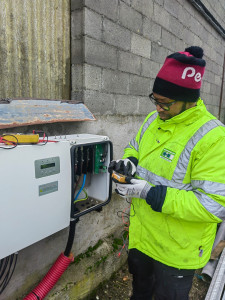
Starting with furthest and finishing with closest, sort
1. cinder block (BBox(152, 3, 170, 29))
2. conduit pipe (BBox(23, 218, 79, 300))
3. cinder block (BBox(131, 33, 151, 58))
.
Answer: cinder block (BBox(152, 3, 170, 29)), cinder block (BBox(131, 33, 151, 58)), conduit pipe (BBox(23, 218, 79, 300))

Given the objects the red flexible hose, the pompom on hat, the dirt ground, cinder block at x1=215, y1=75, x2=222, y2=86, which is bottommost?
the dirt ground

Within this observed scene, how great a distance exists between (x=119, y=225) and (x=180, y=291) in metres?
1.20

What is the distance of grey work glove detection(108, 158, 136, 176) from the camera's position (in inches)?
54.9

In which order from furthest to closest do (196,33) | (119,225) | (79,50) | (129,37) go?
(196,33)
(119,225)
(129,37)
(79,50)

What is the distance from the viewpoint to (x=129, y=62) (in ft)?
7.55

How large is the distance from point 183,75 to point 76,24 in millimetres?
1008

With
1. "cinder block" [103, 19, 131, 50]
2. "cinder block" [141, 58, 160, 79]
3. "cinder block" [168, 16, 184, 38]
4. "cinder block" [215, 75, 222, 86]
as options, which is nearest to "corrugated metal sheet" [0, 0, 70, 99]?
"cinder block" [103, 19, 131, 50]

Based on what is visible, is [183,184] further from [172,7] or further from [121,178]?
[172,7]

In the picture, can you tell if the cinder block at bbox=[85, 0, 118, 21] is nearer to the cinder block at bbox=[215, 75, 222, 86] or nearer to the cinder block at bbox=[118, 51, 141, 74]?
the cinder block at bbox=[118, 51, 141, 74]

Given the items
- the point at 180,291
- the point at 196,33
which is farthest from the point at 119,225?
the point at 196,33

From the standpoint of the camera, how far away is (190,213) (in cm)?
115

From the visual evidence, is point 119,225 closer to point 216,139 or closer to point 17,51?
point 216,139

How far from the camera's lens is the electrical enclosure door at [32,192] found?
3.60ft

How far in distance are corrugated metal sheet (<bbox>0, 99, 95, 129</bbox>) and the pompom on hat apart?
25.5 inches
